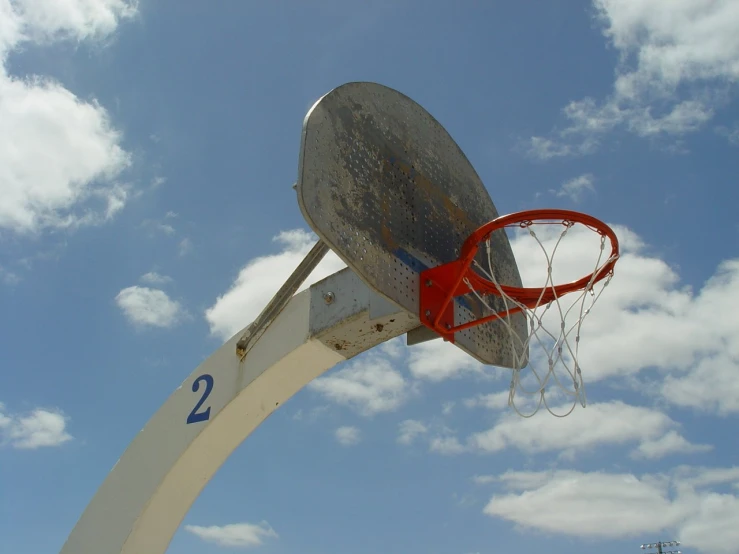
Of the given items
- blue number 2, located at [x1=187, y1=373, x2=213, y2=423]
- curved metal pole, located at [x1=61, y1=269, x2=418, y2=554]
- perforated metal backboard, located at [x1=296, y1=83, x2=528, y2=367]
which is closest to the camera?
perforated metal backboard, located at [x1=296, y1=83, x2=528, y2=367]

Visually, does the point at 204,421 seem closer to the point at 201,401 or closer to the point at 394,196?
the point at 201,401

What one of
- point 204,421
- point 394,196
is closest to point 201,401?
point 204,421

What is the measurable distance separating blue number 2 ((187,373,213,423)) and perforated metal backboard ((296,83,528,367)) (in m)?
1.54

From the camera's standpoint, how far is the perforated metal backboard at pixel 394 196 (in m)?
3.54

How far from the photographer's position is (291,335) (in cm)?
446

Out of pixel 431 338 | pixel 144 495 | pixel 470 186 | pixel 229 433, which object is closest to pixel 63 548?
pixel 144 495

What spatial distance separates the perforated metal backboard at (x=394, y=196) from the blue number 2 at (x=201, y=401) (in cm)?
154

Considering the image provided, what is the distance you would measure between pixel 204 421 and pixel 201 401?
0.45 ft

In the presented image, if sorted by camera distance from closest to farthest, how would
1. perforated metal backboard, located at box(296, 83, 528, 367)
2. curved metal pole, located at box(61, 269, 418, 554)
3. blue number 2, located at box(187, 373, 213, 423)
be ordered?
perforated metal backboard, located at box(296, 83, 528, 367) < curved metal pole, located at box(61, 269, 418, 554) < blue number 2, located at box(187, 373, 213, 423)

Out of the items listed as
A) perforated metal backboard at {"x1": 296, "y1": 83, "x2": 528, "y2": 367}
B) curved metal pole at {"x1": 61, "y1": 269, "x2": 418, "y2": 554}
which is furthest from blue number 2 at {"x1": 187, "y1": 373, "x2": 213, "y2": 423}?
perforated metal backboard at {"x1": 296, "y1": 83, "x2": 528, "y2": 367}

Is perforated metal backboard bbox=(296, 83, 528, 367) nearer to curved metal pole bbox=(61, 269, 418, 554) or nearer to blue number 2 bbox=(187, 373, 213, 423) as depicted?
curved metal pole bbox=(61, 269, 418, 554)

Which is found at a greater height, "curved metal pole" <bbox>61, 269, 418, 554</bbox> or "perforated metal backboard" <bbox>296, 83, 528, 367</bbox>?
"perforated metal backboard" <bbox>296, 83, 528, 367</bbox>

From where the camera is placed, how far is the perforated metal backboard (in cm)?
354

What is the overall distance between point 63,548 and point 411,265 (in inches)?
109
